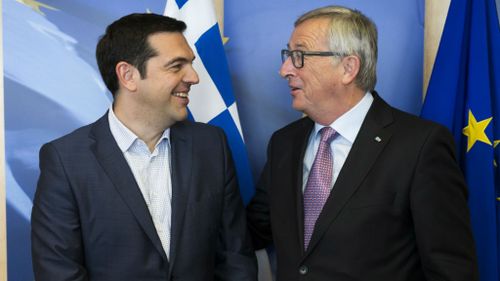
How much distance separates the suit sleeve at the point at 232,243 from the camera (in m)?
1.93

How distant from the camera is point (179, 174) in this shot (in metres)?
1.87

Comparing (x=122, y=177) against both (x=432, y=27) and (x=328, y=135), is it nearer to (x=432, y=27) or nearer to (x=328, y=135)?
(x=328, y=135)

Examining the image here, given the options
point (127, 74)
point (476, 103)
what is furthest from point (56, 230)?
point (476, 103)

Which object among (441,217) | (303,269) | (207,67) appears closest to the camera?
(441,217)

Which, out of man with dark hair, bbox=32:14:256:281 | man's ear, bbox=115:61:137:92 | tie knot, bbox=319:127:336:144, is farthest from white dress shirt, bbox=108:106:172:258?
tie knot, bbox=319:127:336:144

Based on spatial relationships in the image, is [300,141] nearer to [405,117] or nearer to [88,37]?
[405,117]

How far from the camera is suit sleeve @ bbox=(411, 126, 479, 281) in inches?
66.1

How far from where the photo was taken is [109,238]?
1742 mm

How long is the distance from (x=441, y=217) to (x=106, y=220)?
1.05 meters

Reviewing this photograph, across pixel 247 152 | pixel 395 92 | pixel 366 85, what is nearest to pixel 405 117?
pixel 366 85

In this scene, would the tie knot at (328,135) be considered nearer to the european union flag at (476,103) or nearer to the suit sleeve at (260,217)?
the suit sleeve at (260,217)

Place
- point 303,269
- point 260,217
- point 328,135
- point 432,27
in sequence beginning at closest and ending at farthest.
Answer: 1. point 303,269
2. point 328,135
3. point 260,217
4. point 432,27

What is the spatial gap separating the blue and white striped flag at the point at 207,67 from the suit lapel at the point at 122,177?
1.86ft

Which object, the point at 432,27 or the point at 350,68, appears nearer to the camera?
the point at 350,68
